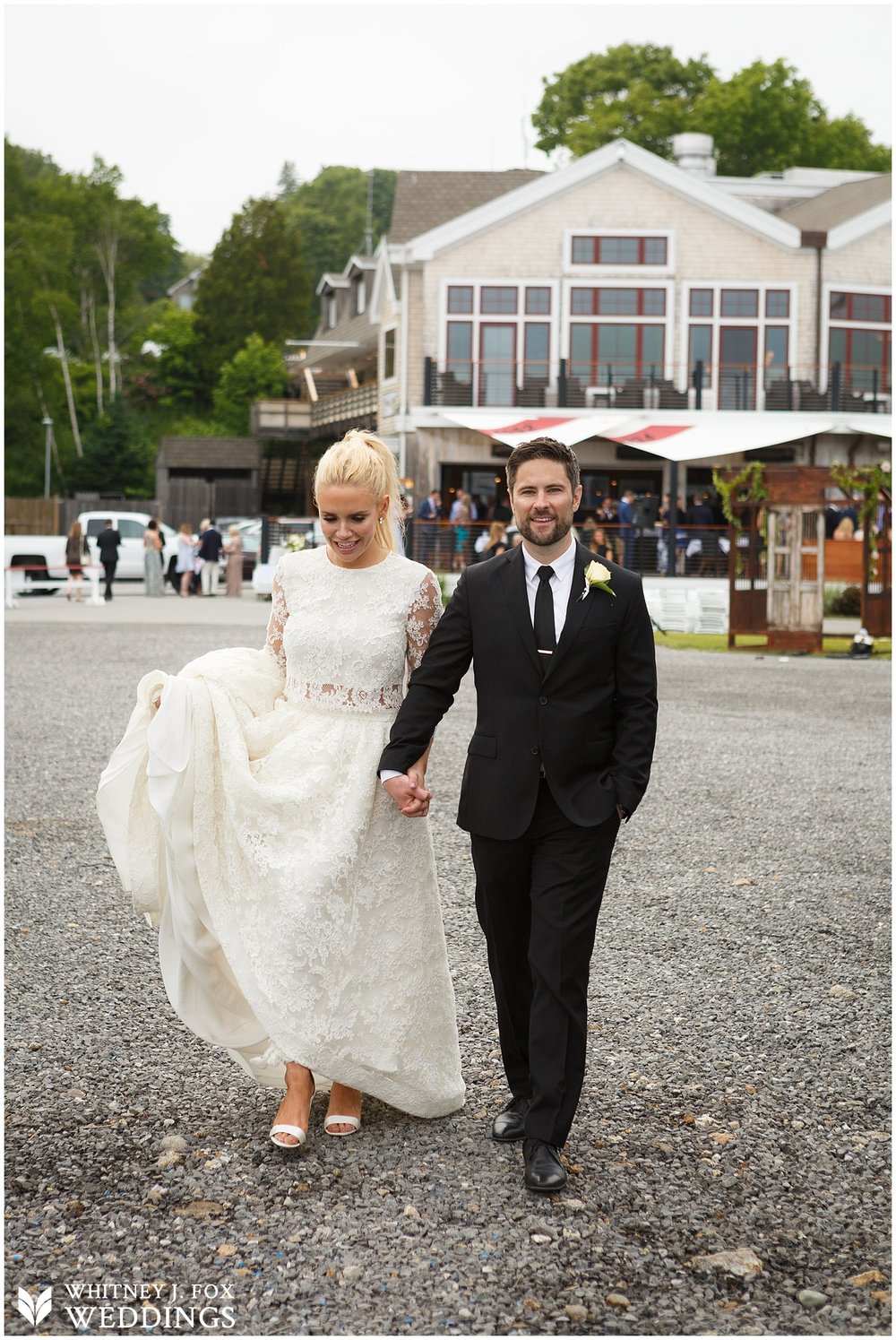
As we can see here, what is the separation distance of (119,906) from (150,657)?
10.9 metres

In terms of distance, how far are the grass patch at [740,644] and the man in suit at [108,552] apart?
477 inches

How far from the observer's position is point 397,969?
13.4 ft

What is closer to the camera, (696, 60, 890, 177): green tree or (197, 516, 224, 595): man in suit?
(197, 516, 224, 595): man in suit

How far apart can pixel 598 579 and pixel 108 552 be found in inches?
1083

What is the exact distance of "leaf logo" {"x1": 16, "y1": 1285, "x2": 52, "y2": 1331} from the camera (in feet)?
10.0

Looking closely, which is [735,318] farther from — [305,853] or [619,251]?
[305,853]

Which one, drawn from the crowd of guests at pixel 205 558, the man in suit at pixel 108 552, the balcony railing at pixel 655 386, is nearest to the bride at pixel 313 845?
the man in suit at pixel 108 552

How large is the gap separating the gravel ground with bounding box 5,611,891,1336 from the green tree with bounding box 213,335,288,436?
179ft

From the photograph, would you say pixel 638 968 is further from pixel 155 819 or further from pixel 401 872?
pixel 155 819

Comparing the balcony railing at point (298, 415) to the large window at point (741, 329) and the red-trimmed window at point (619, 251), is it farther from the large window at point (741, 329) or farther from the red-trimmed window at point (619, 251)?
Answer: the large window at point (741, 329)

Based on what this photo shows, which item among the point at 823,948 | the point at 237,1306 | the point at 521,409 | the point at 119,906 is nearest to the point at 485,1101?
the point at 237,1306

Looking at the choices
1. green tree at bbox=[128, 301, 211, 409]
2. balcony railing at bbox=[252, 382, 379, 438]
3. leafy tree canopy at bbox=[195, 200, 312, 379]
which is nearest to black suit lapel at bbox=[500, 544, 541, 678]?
balcony railing at bbox=[252, 382, 379, 438]

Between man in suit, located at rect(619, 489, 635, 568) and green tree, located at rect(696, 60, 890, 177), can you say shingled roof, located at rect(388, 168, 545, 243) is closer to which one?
man in suit, located at rect(619, 489, 635, 568)

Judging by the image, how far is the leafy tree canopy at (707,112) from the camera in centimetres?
5894
